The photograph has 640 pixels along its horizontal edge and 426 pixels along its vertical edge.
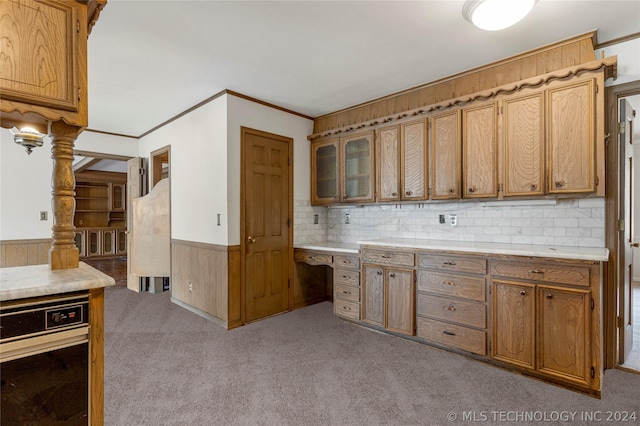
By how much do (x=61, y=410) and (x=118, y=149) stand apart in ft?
16.0

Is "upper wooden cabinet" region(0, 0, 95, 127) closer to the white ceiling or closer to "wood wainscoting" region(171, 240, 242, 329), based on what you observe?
the white ceiling

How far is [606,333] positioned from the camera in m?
2.54

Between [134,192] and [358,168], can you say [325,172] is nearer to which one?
[358,168]

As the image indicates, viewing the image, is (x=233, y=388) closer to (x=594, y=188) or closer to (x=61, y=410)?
(x=61, y=410)

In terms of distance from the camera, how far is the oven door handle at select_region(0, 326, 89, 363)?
1.21 meters

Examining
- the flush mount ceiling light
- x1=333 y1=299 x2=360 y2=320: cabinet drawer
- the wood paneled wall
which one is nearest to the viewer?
the flush mount ceiling light

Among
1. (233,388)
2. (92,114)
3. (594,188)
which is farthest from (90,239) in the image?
(594,188)

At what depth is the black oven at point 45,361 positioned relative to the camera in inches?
47.8

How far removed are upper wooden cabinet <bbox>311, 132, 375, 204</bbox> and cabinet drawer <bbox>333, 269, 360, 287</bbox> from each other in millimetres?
A: 877

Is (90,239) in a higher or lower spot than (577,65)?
lower

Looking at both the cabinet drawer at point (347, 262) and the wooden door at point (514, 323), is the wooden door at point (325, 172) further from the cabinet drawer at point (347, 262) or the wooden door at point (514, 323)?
the wooden door at point (514, 323)

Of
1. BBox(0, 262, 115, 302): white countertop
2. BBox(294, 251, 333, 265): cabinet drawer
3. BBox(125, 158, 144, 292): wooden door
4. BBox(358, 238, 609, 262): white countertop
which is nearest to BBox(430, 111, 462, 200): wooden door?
BBox(358, 238, 609, 262): white countertop

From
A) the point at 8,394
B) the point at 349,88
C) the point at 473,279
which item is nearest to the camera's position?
the point at 8,394

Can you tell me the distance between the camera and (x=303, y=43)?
254cm
